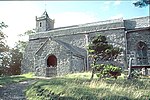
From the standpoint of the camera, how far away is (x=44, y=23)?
33.8 metres

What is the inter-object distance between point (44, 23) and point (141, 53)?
657 inches

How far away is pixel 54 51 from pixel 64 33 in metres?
6.44

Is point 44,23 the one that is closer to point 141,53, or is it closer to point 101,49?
point 101,49

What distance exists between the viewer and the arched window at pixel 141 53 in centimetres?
2405

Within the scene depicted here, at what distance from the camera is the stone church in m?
21.8

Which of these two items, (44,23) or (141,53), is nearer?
(141,53)

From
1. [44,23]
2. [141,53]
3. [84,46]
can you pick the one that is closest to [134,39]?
[141,53]

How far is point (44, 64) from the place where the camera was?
74.3 feet

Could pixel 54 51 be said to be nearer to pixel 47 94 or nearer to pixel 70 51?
pixel 70 51

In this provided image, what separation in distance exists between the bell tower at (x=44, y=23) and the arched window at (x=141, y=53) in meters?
15.2

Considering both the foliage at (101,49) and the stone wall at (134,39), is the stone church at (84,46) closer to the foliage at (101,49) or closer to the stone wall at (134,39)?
the stone wall at (134,39)

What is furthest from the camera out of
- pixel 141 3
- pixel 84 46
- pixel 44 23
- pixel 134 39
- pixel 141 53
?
pixel 44 23

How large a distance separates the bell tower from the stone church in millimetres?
4282

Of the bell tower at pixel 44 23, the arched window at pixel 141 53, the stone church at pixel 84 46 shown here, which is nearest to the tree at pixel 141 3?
the stone church at pixel 84 46
